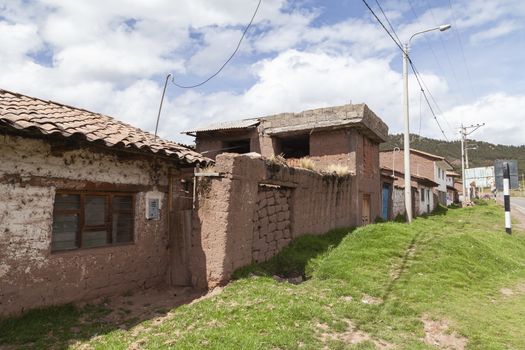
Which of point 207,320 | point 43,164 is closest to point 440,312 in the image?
point 207,320

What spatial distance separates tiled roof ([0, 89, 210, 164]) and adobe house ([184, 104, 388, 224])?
6.49m

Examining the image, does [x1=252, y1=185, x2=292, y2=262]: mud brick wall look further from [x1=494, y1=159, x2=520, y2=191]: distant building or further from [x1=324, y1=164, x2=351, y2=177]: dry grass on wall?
[x1=494, y1=159, x2=520, y2=191]: distant building

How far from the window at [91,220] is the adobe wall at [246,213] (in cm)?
139

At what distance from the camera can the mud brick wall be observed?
8.76 meters

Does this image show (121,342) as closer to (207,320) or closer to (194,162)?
(207,320)

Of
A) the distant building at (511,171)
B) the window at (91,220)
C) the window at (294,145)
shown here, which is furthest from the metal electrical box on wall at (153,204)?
the distant building at (511,171)

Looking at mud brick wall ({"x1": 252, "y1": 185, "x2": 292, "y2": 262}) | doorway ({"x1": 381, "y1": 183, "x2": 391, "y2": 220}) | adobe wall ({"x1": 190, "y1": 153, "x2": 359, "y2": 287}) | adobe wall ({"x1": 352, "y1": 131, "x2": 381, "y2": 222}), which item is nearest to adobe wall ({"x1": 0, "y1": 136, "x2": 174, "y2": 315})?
adobe wall ({"x1": 190, "y1": 153, "x2": 359, "y2": 287})

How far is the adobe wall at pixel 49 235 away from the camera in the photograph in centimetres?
560

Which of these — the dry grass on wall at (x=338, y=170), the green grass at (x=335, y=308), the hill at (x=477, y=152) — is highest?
the hill at (x=477, y=152)

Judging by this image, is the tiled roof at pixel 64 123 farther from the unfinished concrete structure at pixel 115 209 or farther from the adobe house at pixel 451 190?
the adobe house at pixel 451 190

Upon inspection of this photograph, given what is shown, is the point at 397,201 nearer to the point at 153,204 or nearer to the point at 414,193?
the point at 414,193

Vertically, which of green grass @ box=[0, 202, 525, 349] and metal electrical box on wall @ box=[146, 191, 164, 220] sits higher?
metal electrical box on wall @ box=[146, 191, 164, 220]

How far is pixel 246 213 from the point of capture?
8148 mm

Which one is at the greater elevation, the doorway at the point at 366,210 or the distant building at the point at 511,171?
the distant building at the point at 511,171
